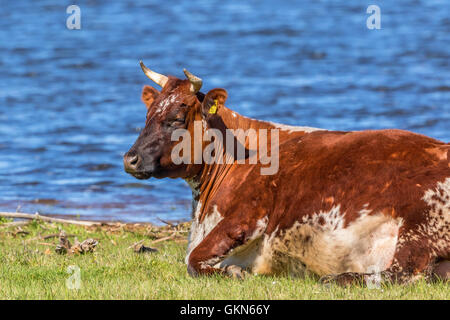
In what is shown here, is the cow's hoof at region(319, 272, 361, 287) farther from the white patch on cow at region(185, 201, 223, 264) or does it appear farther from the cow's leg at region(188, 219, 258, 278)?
the white patch on cow at region(185, 201, 223, 264)

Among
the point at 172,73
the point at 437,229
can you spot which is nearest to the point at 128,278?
the point at 437,229

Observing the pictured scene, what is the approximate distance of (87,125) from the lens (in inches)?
847

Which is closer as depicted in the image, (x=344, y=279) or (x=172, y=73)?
(x=344, y=279)

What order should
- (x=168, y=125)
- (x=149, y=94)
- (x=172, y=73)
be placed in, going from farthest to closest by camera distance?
(x=172, y=73)
(x=149, y=94)
(x=168, y=125)

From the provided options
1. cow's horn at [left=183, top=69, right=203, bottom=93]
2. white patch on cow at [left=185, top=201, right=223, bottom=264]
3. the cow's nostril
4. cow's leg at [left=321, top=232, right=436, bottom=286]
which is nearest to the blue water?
white patch on cow at [left=185, top=201, right=223, bottom=264]

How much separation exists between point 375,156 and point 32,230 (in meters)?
5.60

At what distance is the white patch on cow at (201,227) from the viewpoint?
8805 millimetres

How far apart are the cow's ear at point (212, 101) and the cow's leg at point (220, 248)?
1269 mm

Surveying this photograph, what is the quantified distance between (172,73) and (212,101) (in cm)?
1814

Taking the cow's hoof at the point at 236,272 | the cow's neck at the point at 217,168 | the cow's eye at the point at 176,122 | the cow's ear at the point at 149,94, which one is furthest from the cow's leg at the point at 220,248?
the cow's ear at the point at 149,94

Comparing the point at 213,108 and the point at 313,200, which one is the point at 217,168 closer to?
the point at 213,108

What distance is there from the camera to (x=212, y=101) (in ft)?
30.5

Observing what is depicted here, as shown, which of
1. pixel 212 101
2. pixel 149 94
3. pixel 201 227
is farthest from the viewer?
pixel 149 94

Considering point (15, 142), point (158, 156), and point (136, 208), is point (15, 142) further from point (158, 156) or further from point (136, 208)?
point (158, 156)
